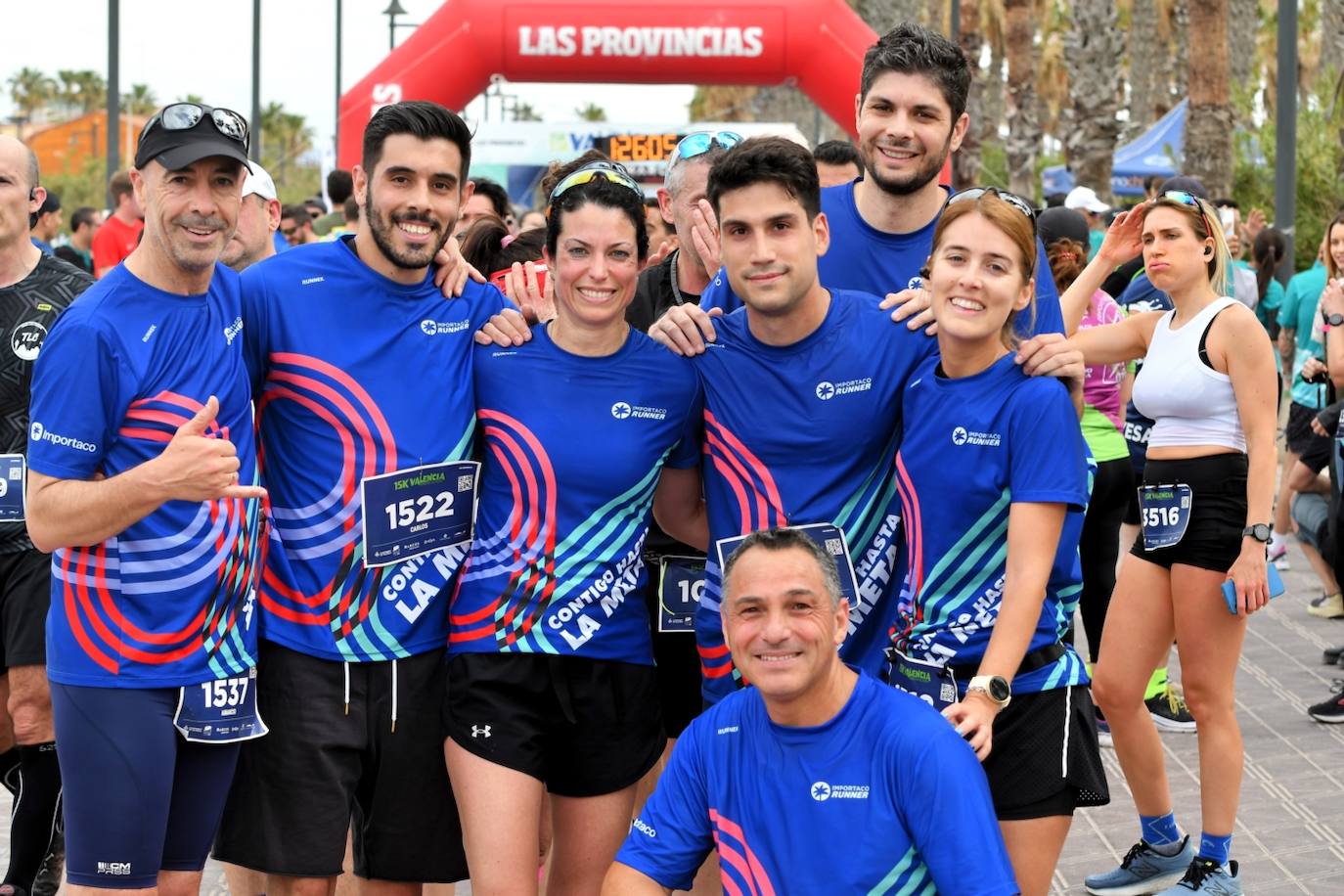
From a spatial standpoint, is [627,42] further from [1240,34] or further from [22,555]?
[1240,34]

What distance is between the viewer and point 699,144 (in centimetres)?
522

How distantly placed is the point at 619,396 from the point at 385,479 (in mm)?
590

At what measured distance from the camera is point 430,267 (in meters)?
4.35

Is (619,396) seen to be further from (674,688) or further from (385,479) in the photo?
(674,688)

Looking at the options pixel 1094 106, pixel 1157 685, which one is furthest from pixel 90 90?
pixel 1157 685

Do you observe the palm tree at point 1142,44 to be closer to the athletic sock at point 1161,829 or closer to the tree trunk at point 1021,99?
the tree trunk at point 1021,99

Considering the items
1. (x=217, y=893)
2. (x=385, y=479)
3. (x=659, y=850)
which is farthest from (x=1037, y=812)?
(x=217, y=893)

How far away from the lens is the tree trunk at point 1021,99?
26312 mm

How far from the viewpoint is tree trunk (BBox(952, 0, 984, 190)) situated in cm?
2464

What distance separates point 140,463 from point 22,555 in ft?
5.54

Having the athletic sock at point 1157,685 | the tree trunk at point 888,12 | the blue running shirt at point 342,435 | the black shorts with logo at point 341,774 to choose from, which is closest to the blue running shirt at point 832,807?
the black shorts with logo at point 341,774

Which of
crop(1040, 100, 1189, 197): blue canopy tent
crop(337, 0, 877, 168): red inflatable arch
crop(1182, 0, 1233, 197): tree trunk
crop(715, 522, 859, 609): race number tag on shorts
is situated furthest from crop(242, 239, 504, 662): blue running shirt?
crop(1040, 100, 1189, 197): blue canopy tent

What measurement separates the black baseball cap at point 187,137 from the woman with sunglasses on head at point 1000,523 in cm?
165

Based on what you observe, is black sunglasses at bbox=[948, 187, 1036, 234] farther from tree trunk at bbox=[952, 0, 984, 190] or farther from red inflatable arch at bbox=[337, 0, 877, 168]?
tree trunk at bbox=[952, 0, 984, 190]
